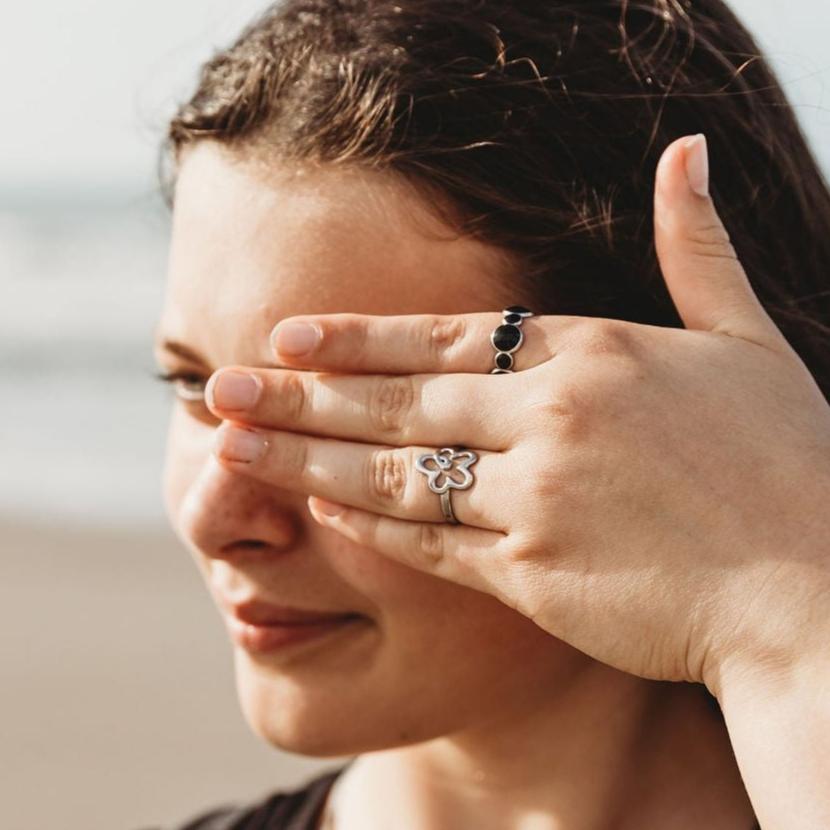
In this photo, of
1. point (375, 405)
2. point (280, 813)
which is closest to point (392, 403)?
point (375, 405)

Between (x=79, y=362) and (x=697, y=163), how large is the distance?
11986 millimetres

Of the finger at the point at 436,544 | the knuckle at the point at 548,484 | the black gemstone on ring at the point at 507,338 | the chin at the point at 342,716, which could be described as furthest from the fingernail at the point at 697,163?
the chin at the point at 342,716

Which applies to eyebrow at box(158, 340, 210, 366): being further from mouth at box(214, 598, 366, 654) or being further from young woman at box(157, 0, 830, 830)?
mouth at box(214, 598, 366, 654)

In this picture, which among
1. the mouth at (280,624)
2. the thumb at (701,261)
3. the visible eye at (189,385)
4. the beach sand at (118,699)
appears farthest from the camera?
the beach sand at (118,699)

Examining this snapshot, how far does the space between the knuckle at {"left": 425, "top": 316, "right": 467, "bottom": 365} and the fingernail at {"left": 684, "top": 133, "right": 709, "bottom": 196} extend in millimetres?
398

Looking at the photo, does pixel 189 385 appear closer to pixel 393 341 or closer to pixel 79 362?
pixel 393 341

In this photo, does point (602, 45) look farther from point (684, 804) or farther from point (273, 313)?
point (684, 804)

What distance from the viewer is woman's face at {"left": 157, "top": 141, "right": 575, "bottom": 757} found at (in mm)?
2346

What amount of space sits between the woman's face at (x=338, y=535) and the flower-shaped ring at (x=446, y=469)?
0.27m

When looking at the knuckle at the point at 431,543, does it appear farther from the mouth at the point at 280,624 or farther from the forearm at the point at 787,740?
the forearm at the point at 787,740

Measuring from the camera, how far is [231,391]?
87.4 inches

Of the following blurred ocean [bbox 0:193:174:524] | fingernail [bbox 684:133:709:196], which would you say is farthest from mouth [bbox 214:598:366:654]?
blurred ocean [bbox 0:193:174:524]

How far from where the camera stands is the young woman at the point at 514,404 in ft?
6.58

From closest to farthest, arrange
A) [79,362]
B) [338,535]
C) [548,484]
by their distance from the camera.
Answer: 1. [548,484]
2. [338,535]
3. [79,362]
